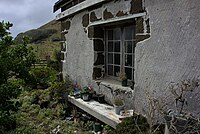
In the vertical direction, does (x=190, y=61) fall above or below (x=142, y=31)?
below

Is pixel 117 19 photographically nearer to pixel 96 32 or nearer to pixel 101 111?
pixel 96 32

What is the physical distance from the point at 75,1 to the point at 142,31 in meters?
3.23

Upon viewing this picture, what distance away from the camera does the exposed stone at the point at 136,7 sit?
3.68m

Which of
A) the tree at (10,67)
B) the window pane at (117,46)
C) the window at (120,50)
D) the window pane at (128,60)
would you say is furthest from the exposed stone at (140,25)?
the tree at (10,67)

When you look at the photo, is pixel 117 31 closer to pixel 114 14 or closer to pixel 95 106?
pixel 114 14

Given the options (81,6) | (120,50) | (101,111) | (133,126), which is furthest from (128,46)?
(133,126)

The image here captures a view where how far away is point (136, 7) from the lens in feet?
12.4

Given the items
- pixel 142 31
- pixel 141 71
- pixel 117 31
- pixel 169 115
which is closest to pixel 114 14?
pixel 117 31

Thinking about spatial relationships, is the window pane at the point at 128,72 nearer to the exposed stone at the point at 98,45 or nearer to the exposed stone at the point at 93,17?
the exposed stone at the point at 98,45

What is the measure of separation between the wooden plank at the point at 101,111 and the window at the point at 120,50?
0.83m

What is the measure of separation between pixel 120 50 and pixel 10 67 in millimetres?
2348

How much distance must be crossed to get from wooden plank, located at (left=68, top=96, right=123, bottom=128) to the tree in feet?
4.23

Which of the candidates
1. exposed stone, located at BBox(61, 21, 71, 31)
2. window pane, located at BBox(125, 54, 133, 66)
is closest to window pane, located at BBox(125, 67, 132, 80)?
window pane, located at BBox(125, 54, 133, 66)

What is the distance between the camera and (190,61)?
2.89m
